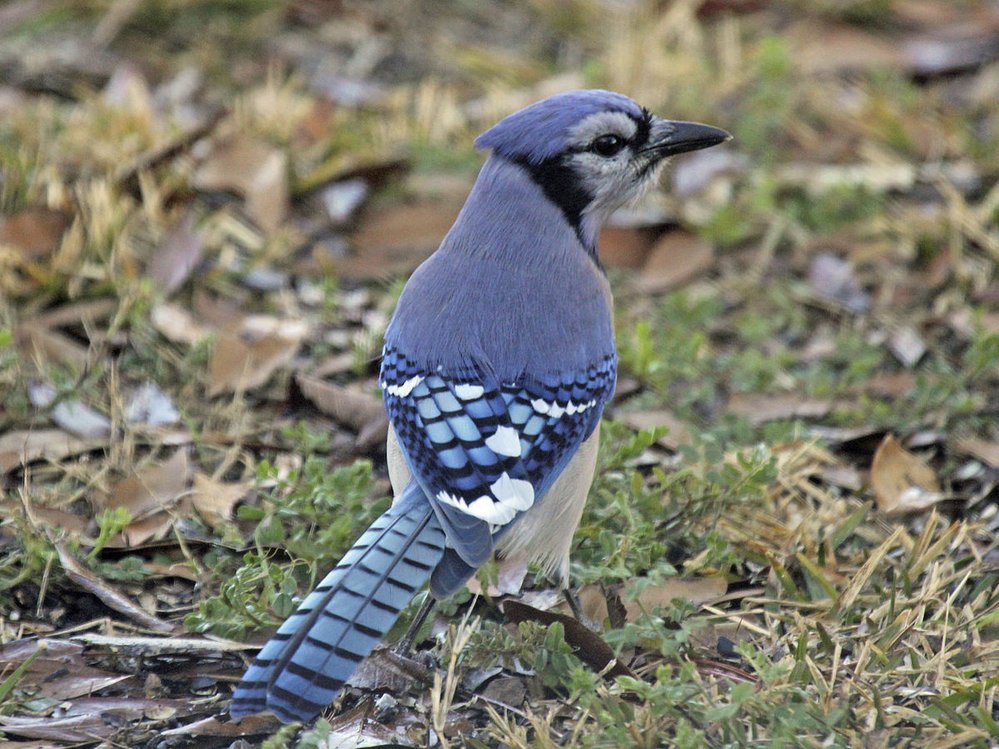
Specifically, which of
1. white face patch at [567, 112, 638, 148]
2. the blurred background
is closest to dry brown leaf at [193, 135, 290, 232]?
the blurred background

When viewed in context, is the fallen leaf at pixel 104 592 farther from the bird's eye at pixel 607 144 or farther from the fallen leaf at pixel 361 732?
the bird's eye at pixel 607 144

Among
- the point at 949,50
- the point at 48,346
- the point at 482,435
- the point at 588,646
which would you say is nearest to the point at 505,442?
the point at 482,435

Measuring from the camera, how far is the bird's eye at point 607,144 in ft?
10.5

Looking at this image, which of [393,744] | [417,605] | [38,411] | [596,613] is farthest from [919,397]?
[38,411]

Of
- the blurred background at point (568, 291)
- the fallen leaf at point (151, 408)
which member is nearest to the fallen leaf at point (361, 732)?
the blurred background at point (568, 291)

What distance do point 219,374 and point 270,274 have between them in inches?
25.1

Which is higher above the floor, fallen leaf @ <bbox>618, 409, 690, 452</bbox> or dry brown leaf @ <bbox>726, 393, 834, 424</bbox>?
fallen leaf @ <bbox>618, 409, 690, 452</bbox>

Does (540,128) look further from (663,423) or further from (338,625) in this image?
Result: (338,625)

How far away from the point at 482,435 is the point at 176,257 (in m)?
1.78

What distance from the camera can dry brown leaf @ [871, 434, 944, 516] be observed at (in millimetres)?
3262

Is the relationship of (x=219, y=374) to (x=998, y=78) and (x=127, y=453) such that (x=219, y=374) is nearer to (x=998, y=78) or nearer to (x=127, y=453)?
(x=127, y=453)

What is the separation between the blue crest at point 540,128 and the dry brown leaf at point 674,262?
4.16 feet

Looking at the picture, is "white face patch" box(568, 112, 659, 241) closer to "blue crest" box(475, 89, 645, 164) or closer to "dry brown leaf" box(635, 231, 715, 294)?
"blue crest" box(475, 89, 645, 164)

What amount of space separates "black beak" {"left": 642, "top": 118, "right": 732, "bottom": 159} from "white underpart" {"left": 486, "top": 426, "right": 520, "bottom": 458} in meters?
0.99
